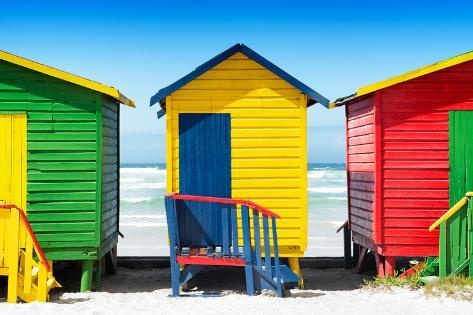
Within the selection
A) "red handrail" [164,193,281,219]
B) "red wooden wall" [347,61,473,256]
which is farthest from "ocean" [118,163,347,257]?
"red handrail" [164,193,281,219]

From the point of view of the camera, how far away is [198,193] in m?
11.6

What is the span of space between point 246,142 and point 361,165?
262 centimetres

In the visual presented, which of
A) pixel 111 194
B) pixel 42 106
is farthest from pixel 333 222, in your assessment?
pixel 42 106

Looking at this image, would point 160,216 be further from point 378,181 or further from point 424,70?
point 424,70

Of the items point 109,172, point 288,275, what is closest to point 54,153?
point 109,172

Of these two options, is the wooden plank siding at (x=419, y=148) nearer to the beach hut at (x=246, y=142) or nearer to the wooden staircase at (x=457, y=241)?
the wooden staircase at (x=457, y=241)

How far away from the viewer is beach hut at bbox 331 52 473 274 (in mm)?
11617

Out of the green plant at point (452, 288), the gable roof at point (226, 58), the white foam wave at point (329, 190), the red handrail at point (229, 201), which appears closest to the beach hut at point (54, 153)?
the gable roof at point (226, 58)

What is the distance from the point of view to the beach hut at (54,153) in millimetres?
11203

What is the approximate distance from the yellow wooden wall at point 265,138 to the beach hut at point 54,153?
4.83 ft

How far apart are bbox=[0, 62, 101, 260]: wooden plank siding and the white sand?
106cm

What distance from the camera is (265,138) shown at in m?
11.6

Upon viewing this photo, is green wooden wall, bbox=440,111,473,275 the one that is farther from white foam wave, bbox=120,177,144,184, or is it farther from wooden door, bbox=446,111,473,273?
white foam wave, bbox=120,177,144,184

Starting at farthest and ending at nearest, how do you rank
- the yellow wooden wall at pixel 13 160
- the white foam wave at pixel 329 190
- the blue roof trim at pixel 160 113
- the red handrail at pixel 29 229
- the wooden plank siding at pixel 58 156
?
the white foam wave at pixel 329 190
the blue roof trim at pixel 160 113
the wooden plank siding at pixel 58 156
the yellow wooden wall at pixel 13 160
the red handrail at pixel 29 229
